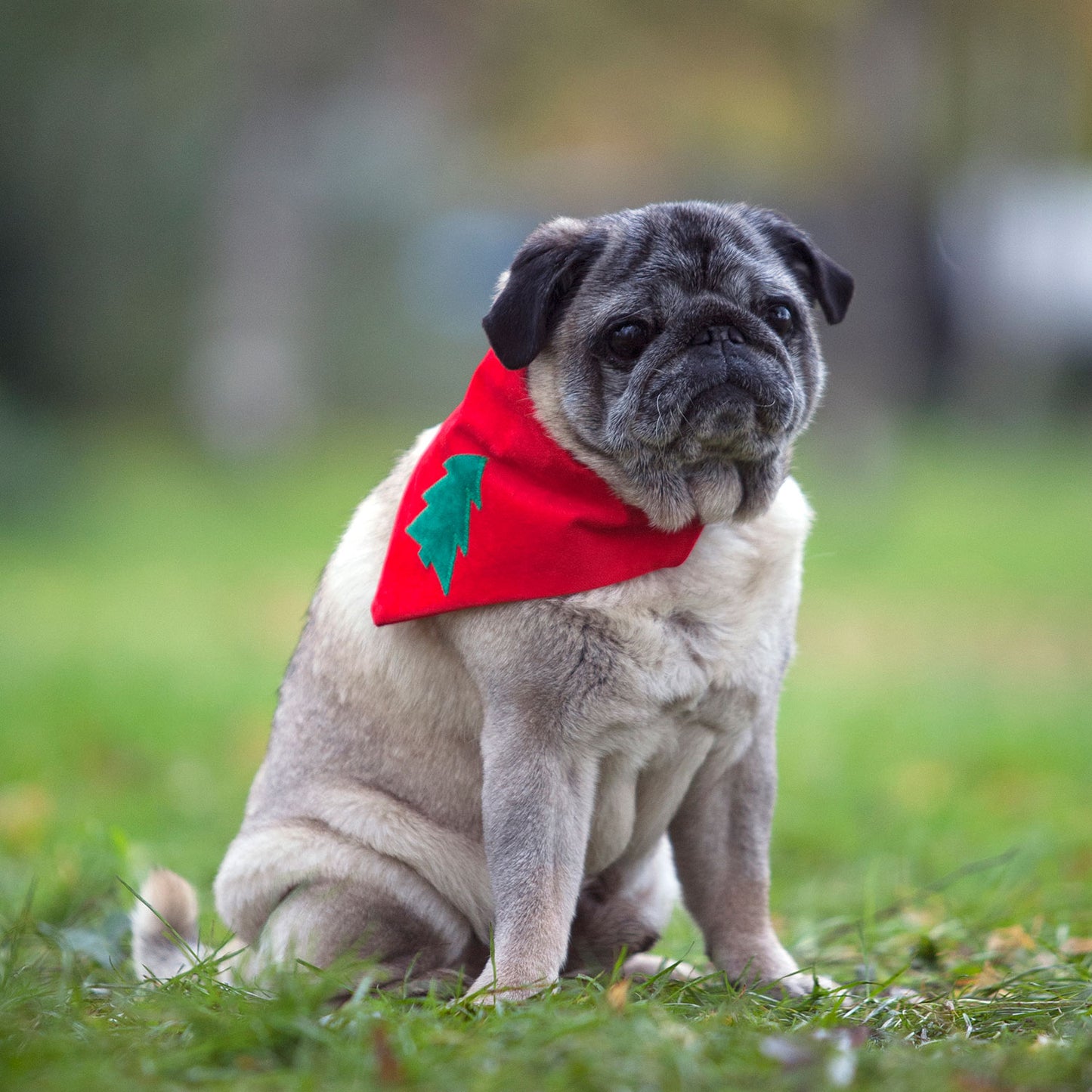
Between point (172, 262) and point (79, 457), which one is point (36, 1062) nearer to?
point (79, 457)

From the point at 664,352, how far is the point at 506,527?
62cm

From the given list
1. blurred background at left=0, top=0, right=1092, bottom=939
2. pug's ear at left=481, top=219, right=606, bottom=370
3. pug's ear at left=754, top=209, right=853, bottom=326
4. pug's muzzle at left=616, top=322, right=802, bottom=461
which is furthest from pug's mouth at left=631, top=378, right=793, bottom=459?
blurred background at left=0, top=0, right=1092, bottom=939

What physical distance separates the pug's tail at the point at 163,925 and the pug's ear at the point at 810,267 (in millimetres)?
2604

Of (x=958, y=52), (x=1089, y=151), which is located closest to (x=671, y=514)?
(x=958, y=52)

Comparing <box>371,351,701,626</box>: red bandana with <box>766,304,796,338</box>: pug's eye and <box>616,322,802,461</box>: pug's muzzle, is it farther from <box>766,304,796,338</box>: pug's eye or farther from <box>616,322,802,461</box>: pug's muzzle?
<box>766,304,796,338</box>: pug's eye

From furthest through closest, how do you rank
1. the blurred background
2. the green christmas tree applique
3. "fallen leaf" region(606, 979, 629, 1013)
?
1. the blurred background
2. the green christmas tree applique
3. "fallen leaf" region(606, 979, 629, 1013)

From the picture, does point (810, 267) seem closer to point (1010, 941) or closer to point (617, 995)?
point (617, 995)

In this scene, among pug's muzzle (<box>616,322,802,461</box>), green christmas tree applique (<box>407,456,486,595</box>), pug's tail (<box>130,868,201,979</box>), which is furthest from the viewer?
pug's tail (<box>130,868,201,979</box>)

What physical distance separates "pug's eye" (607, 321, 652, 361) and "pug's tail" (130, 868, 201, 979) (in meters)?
2.09

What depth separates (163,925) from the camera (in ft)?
12.9

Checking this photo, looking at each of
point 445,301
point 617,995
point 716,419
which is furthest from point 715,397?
point 445,301

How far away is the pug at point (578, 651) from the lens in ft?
11.3

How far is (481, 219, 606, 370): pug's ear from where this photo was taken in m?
3.52

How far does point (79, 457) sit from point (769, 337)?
13.7 m
